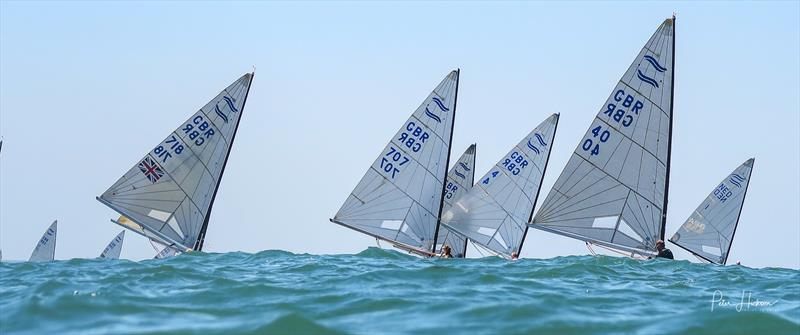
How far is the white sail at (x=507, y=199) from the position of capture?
39781mm

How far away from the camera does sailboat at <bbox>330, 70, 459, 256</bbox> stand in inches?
1416

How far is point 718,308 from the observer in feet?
44.8

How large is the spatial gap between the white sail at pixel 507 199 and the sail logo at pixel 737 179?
10.5 m

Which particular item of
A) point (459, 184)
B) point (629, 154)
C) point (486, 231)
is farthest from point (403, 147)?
point (459, 184)

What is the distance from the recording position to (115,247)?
229ft

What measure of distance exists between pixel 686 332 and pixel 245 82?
85.8ft

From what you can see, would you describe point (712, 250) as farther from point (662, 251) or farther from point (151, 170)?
point (151, 170)

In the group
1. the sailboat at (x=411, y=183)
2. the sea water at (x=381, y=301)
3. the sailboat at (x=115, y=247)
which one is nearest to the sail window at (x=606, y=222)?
the sailboat at (x=411, y=183)

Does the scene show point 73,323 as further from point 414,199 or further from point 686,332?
point 414,199

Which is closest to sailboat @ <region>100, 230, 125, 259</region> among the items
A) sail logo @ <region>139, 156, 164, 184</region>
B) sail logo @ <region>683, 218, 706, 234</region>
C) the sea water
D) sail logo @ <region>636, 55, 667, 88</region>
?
sail logo @ <region>139, 156, 164, 184</region>

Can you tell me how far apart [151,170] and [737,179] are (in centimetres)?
2744

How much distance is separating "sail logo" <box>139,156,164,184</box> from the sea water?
13089 mm

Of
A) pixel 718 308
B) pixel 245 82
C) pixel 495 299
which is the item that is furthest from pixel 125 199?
pixel 718 308

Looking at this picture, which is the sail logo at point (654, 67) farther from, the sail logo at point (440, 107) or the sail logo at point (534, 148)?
the sail logo at point (534, 148)
